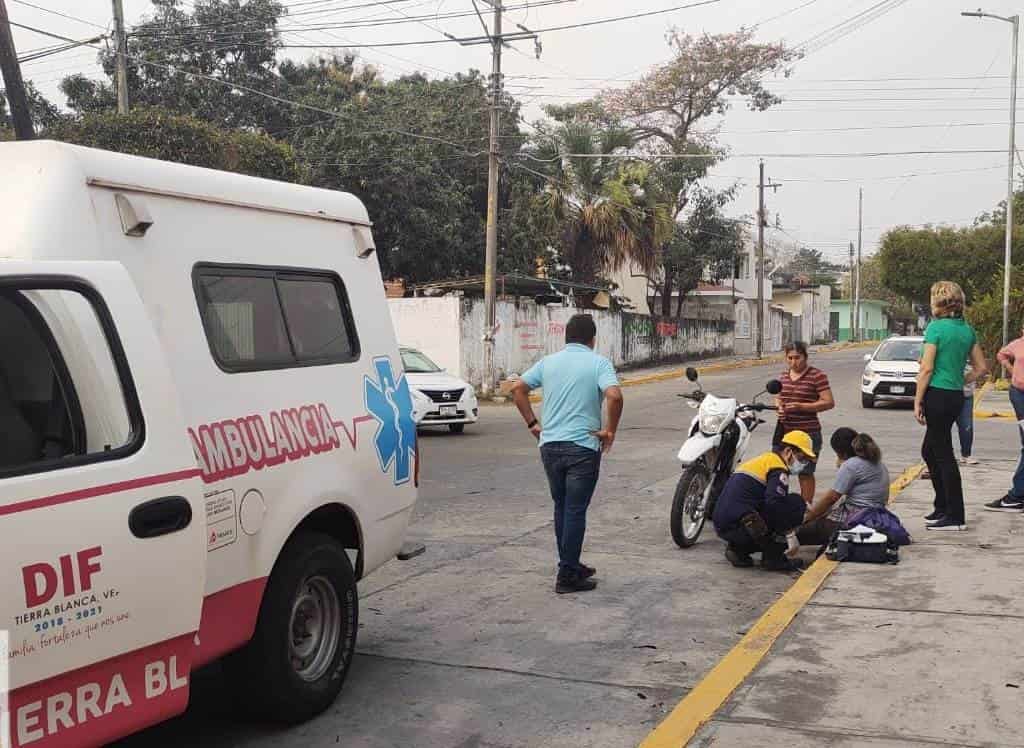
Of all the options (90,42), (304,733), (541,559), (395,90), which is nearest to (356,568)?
(304,733)

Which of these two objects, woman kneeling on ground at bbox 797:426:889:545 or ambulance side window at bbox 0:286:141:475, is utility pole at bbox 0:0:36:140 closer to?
woman kneeling on ground at bbox 797:426:889:545

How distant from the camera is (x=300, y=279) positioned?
5320mm

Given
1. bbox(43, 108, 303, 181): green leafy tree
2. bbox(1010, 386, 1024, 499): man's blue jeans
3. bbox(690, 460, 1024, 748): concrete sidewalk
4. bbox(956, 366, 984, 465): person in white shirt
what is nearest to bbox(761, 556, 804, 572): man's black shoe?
bbox(690, 460, 1024, 748): concrete sidewalk

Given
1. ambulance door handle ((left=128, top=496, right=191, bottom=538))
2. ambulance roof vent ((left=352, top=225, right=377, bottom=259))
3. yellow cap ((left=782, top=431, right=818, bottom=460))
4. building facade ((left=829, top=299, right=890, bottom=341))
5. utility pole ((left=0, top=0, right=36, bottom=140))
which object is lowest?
building facade ((left=829, top=299, right=890, bottom=341))

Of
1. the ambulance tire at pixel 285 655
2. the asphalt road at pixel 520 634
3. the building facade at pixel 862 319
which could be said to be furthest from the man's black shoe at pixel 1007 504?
the building facade at pixel 862 319

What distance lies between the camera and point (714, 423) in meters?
9.13

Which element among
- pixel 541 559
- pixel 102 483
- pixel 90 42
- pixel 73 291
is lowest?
pixel 541 559

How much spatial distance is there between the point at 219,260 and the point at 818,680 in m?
3.32

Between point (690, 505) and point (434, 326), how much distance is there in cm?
1928

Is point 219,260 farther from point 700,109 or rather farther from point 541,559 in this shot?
point 700,109

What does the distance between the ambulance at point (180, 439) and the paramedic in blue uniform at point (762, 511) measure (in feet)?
9.20

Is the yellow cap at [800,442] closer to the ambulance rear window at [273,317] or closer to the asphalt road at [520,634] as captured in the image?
the asphalt road at [520,634]

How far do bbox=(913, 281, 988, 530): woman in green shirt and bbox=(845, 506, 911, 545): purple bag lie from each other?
851 mm

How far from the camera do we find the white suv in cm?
2286
